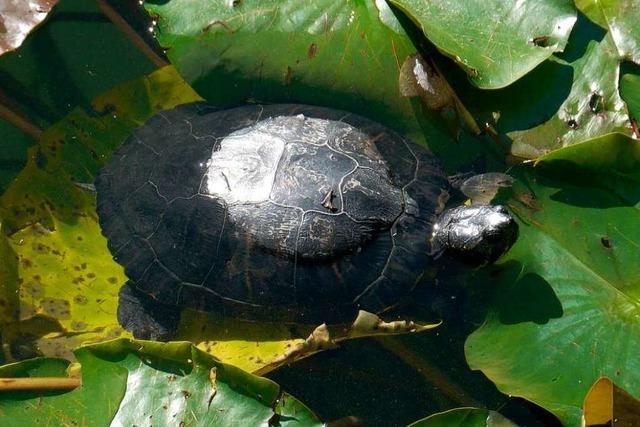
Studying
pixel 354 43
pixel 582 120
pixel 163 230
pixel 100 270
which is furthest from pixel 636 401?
pixel 100 270

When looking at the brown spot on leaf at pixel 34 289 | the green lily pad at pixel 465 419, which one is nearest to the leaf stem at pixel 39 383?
the brown spot on leaf at pixel 34 289

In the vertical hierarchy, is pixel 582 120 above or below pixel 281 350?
above

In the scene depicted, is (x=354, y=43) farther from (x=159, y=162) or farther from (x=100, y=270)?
(x=100, y=270)

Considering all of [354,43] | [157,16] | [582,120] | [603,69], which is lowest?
[582,120]

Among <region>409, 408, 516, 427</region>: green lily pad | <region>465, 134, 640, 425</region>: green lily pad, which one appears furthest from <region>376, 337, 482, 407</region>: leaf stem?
<region>409, 408, 516, 427</region>: green lily pad

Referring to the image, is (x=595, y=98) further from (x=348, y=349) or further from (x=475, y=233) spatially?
(x=348, y=349)

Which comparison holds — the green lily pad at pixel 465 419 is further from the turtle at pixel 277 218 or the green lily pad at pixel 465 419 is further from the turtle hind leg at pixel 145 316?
the turtle hind leg at pixel 145 316

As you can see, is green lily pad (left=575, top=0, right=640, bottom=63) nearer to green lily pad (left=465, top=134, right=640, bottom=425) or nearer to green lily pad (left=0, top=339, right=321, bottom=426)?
green lily pad (left=465, top=134, right=640, bottom=425)

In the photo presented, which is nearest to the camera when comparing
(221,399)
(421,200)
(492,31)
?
(221,399)
